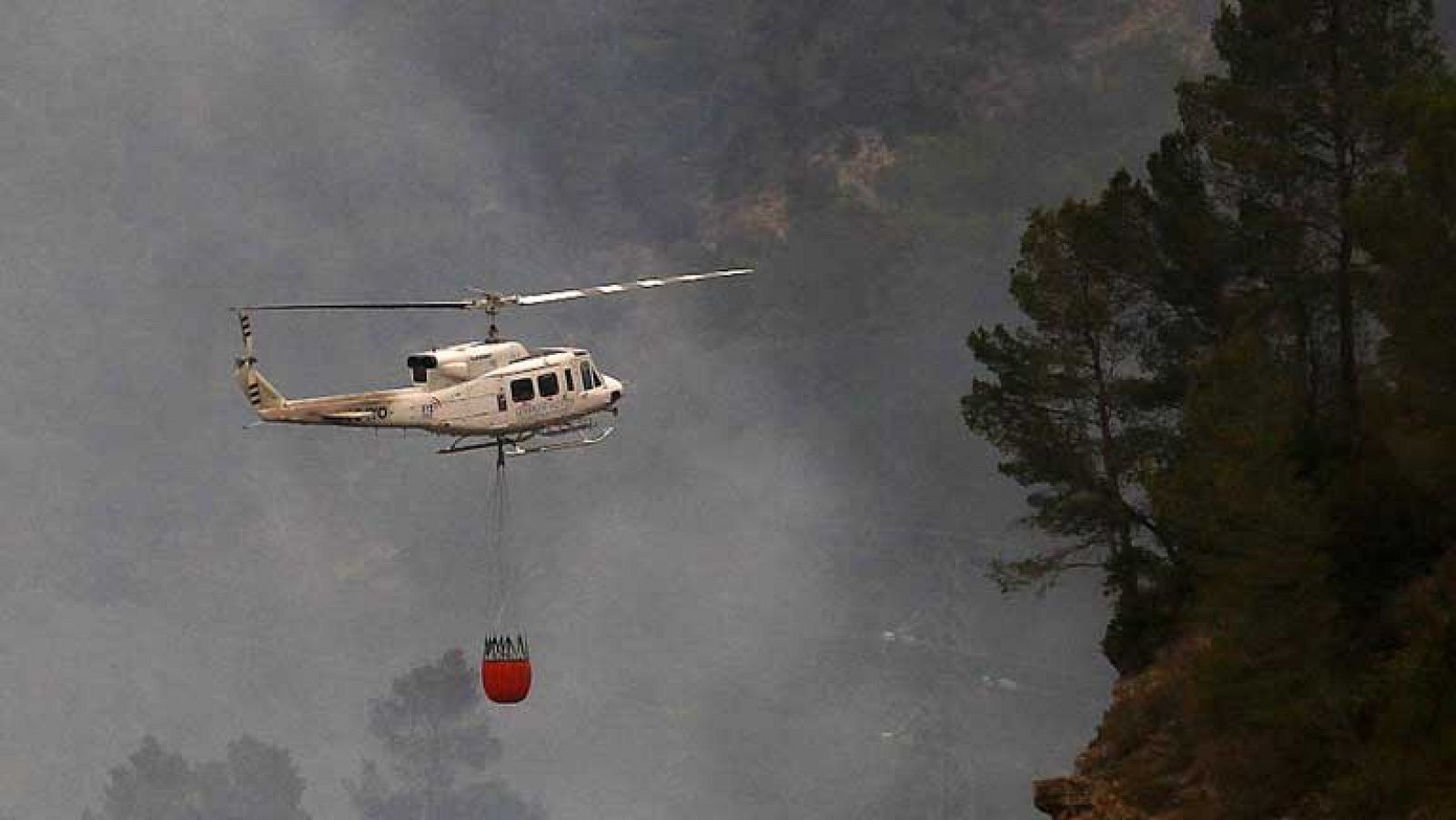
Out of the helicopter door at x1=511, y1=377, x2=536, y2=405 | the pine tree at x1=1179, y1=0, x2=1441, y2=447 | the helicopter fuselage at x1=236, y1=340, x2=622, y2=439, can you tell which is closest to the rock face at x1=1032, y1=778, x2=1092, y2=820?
the pine tree at x1=1179, y1=0, x2=1441, y2=447

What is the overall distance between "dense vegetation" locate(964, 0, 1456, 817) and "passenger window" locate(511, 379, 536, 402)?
1059cm

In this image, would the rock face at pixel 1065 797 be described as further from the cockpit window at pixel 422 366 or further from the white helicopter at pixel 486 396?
the cockpit window at pixel 422 366

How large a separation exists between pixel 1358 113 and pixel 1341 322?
15.9ft

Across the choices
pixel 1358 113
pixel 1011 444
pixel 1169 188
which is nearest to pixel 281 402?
pixel 1011 444

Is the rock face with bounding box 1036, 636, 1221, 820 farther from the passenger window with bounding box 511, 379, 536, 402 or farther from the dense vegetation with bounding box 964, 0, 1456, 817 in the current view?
the passenger window with bounding box 511, 379, 536, 402

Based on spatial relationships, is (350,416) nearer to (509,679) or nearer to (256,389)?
(256,389)

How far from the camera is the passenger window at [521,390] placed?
69562 millimetres

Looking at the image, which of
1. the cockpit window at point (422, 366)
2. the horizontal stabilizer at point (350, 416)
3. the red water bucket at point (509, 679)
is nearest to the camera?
the horizontal stabilizer at point (350, 416)

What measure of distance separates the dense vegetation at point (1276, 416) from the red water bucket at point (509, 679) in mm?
11649

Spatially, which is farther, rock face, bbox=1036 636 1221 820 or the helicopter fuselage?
the helicopter fuselage

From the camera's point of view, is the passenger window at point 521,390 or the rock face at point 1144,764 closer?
the rock face at point 1144,764

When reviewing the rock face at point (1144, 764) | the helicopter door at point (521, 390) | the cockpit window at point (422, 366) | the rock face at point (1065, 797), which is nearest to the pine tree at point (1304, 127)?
the rock face at point (1144, 764)

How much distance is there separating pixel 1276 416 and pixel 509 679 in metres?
20.2

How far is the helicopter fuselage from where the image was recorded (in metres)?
68.1
